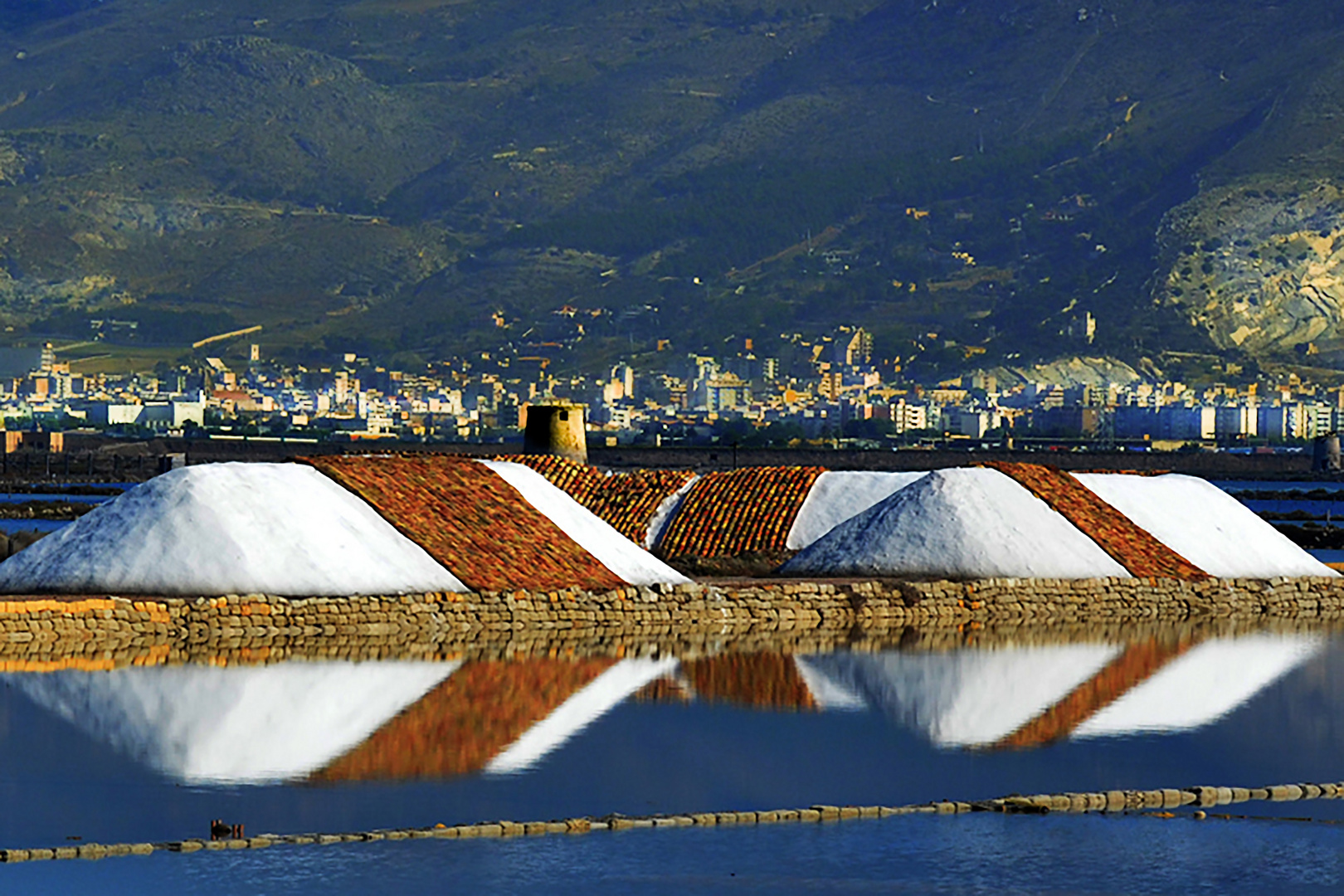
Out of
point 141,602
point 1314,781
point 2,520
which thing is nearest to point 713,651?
point 141,602

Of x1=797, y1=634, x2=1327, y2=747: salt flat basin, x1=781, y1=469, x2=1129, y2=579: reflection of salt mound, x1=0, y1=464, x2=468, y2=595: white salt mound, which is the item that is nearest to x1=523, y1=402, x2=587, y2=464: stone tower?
x1=781, y1=469, x2=1129, y2=579: reflection of salt mound

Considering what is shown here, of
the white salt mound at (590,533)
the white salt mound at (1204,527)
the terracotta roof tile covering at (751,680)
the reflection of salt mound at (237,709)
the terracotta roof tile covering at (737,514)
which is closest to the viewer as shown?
the reflection of salt mound at (237,709)

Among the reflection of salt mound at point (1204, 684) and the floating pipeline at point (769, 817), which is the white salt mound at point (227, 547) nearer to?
the reflection of salt mound at point (1204, 684)

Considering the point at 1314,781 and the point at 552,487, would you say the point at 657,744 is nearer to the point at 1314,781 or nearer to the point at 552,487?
the point at 1314,781

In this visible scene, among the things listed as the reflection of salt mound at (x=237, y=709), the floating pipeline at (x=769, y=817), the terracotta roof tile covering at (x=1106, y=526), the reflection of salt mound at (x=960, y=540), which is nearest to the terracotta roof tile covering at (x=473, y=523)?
the reflection of salt mound at (x=960, y=540)

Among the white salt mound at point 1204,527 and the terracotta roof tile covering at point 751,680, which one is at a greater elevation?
the white salt mound at point 1204,527

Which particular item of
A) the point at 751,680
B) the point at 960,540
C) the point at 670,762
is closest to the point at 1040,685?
the point at 751,680

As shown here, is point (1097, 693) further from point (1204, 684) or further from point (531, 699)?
point (531, 699)
